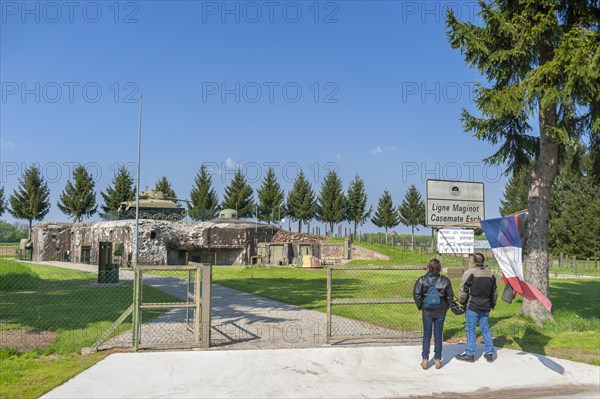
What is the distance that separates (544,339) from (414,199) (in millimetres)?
55548

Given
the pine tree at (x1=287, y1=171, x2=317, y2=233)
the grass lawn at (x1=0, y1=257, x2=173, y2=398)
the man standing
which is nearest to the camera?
the grass lawn at (x1=0, y1=257, x2=173, y2=398)

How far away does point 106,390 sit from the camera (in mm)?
6512

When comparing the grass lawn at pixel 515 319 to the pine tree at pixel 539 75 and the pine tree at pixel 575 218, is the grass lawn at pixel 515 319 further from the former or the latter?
the pine tree at pixel 575 218

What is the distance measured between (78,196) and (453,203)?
187 feet

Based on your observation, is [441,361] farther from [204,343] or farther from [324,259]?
[324,259]

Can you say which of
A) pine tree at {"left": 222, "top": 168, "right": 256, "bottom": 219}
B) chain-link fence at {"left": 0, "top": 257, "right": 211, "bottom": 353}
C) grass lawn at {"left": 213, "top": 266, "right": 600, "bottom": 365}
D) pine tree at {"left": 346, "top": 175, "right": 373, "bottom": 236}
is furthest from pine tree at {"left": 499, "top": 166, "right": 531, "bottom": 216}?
chain-link fence at {"left": 0, "top": 257, "right": 211, "bottom": 353}

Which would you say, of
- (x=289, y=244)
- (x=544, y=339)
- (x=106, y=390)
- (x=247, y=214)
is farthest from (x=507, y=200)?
(x=106, y=390)

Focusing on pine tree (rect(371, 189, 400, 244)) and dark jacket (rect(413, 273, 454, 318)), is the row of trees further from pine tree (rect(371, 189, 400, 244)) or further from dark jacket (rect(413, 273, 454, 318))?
dark jacket (rect(413, 273, 454, 318))

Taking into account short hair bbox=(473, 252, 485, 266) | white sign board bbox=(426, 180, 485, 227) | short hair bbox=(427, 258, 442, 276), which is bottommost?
short hair bbox=(427, 258, 442, 276)

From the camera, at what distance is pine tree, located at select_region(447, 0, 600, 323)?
1102cm

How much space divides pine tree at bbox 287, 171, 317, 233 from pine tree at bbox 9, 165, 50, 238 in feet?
97.1

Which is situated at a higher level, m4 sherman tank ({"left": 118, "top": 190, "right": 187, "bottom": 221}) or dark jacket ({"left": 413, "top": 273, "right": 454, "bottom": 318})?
m4 sherman tank ({"left": 118, "top": 190, "right": 187, "bottom": 221})

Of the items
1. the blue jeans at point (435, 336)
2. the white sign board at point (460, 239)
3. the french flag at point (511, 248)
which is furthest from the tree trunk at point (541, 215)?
the blue jeans at point (435, 336)

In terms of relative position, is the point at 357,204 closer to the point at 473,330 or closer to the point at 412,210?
the point at 412,210
